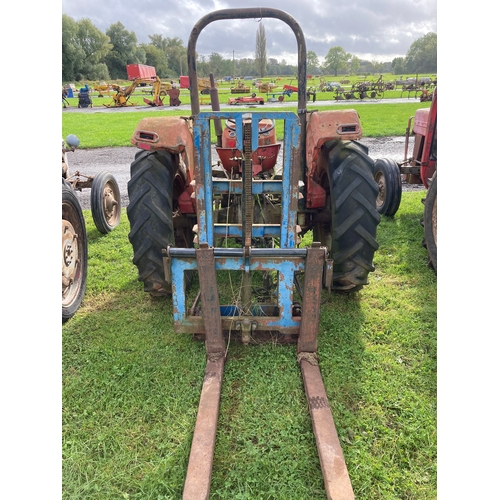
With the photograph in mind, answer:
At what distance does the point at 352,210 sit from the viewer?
325cm

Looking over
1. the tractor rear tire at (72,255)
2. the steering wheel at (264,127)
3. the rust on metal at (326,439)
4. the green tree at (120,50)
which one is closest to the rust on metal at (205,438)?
the rust on metal at (326,439)

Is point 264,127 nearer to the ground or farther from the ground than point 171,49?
nearer to the ground

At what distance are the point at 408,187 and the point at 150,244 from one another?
6.04 meters

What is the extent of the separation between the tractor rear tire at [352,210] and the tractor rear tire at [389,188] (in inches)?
89.8

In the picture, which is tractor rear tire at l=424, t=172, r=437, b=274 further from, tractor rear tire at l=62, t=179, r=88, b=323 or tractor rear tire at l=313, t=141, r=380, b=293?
tractor rear tire at l=62, t=179, r=88, b=323

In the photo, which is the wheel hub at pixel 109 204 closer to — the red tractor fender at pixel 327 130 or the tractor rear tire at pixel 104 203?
the tractor rear tire at pixel 104 203

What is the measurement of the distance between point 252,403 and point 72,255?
222 cm

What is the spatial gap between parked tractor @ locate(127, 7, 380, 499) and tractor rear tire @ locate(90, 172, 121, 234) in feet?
4.98

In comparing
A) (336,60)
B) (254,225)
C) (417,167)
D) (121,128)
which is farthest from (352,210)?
(336,60)

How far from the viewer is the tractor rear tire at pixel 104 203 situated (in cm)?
506

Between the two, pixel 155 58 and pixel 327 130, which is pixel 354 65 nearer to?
pixel 155 58

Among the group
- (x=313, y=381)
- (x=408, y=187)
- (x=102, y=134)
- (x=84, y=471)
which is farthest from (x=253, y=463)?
(x=102, y=134)

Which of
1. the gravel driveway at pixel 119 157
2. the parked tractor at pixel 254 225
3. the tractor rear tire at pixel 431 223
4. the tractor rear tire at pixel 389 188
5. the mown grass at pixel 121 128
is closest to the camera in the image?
the parked tractor at pixel 254 225

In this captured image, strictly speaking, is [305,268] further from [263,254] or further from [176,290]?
[176,290]
